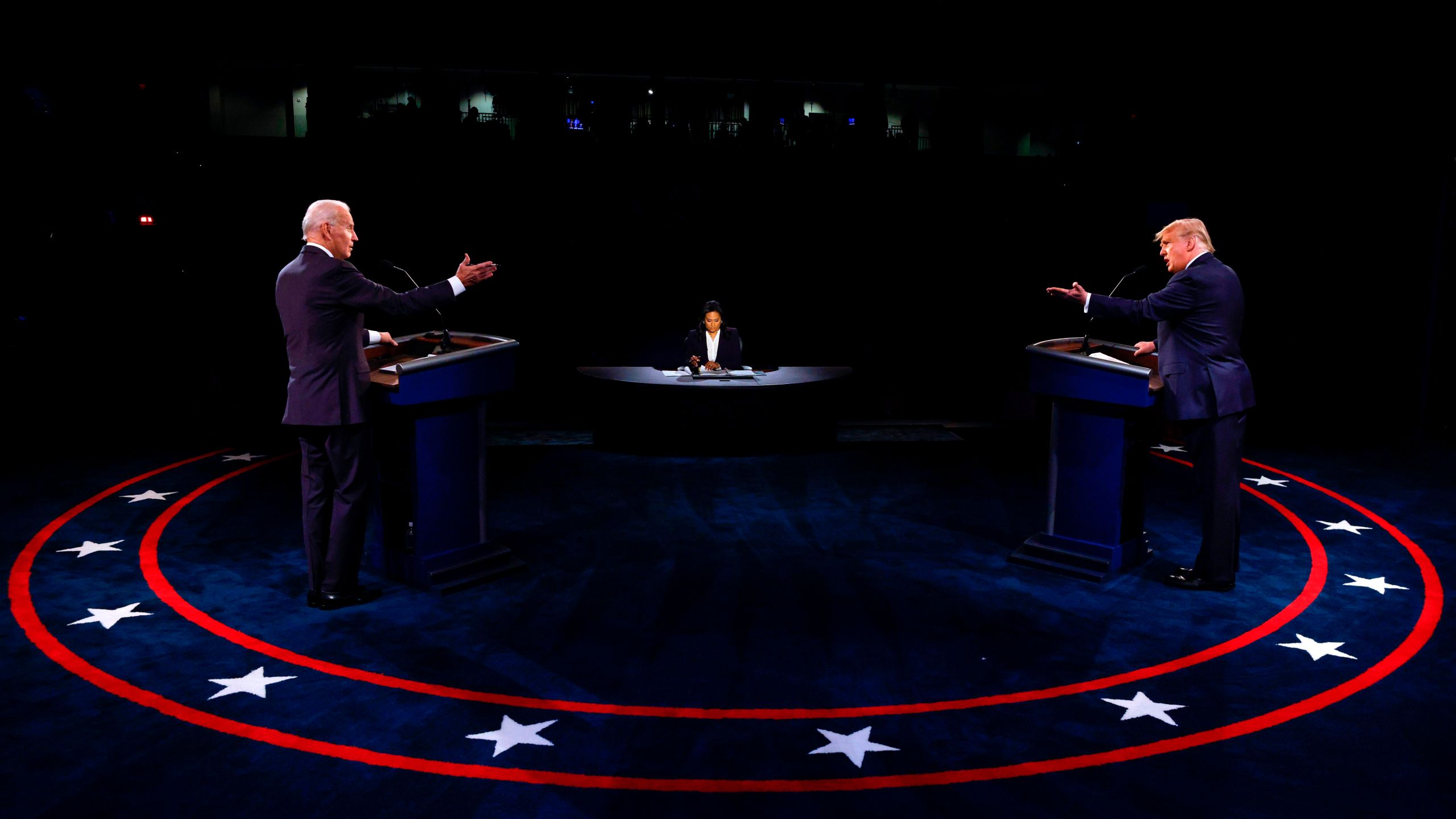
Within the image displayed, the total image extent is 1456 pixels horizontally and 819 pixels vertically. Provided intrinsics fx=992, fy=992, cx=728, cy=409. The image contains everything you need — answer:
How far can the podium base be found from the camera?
16.8ft

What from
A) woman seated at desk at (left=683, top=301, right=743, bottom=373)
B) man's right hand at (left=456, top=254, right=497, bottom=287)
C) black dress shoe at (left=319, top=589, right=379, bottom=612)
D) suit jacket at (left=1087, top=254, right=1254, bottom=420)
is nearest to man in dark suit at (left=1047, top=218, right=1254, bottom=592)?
suit jacket at (left=1087, top=254, right=1254, bottom=420)

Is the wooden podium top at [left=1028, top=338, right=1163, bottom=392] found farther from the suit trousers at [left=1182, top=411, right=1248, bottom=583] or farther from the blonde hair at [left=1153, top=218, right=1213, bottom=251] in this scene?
the blonde hair at [left=1153, top=218, right=1213, bottom=251]

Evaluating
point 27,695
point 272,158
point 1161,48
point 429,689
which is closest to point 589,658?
point 429,689

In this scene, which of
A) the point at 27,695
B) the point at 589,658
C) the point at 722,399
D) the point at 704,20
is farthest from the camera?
the point at 704,20

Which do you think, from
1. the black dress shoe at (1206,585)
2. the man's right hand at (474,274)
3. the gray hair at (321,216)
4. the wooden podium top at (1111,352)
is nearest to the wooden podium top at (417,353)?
the man's right hand at (474,274)

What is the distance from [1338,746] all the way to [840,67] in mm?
10950

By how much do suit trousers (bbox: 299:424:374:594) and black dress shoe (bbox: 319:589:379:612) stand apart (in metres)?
0.02

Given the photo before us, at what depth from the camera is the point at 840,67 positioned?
41.9 ft

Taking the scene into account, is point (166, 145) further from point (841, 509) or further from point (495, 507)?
point (841, 509)

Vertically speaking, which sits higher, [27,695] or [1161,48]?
[1161,48]

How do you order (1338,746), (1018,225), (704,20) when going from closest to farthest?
(1338,746) < (1018,225) < (704,20)

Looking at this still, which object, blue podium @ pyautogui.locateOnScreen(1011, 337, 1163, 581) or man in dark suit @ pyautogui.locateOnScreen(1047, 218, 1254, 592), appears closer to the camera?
man in dark suit @ pyautogui.locateOnScreen(1047, 218, 1254, 592)

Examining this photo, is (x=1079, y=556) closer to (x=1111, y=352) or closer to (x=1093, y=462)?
(x=1093, y=462)

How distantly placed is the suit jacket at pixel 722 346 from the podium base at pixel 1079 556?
361 cm
